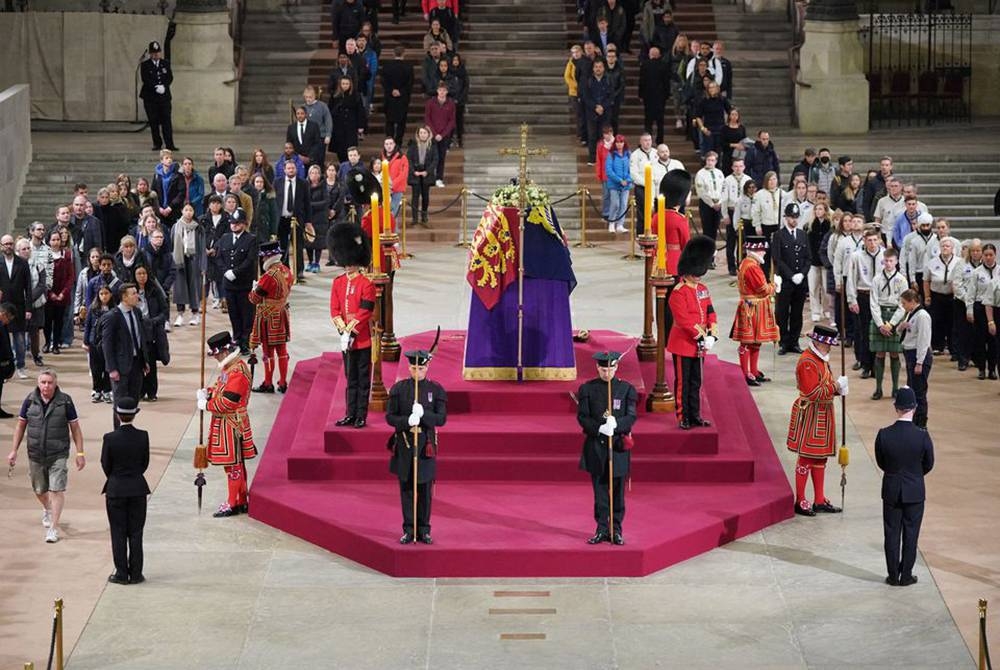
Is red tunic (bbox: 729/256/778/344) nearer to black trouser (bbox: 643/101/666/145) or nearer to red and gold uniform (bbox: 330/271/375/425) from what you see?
red and gold uniform (bbox: 330/271/375/425)

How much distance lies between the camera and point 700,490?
55.7 ft

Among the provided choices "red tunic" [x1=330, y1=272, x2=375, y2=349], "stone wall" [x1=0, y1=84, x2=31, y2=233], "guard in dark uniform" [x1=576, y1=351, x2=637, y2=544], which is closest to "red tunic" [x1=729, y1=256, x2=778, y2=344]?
"red tunic" [x1=330, y1=272, x2=375, y2=349]

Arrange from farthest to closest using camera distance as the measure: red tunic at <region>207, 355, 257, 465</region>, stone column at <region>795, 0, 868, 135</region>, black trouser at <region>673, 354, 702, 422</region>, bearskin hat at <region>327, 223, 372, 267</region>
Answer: stone column at <region>795, 0, 868, 135</region> < bearskin hat at <region>327, 223, 372, 267</region> < black trouser at <region>673, 354, 702, 422</region> < red tunic at <region>207, 355, 257, 465</region>

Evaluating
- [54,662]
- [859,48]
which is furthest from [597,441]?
[859,48]

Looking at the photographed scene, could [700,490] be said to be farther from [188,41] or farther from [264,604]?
[188,41]

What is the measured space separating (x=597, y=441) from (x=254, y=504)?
11.3 feet

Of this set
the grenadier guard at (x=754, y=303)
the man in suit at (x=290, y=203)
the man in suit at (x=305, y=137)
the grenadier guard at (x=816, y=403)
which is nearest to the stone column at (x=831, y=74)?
the man in suit at (x=305, y=137)

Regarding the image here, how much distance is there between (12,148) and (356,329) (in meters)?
14.6

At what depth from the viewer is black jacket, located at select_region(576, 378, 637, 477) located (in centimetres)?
1523

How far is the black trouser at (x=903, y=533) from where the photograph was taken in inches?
585

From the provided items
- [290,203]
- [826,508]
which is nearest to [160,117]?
[290,203]

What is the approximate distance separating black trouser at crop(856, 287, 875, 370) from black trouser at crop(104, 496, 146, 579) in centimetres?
937

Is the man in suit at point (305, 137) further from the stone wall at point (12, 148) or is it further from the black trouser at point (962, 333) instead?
the black trouser at point (962, 333)

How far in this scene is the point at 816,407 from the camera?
53.6ft
